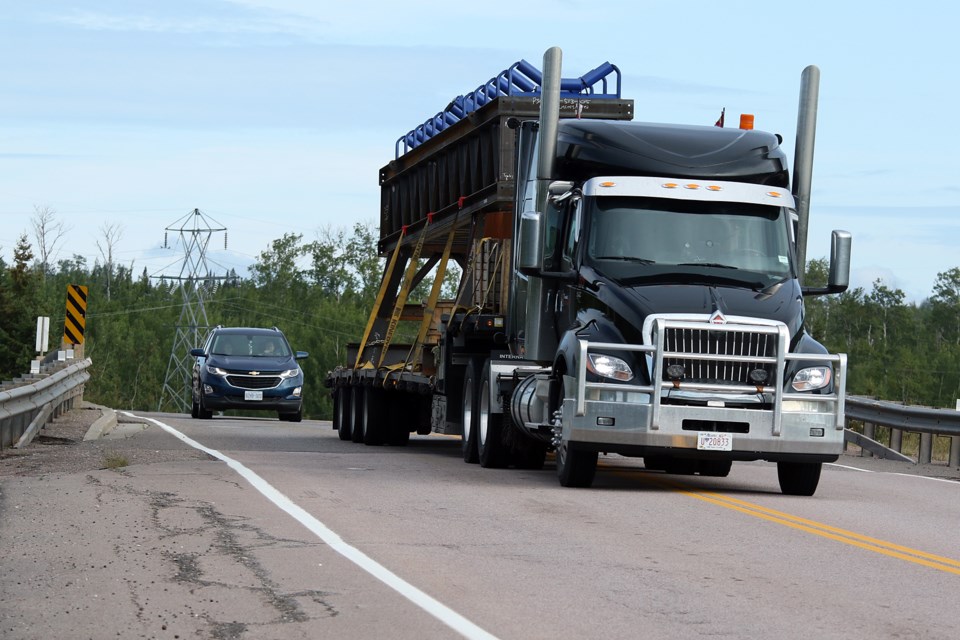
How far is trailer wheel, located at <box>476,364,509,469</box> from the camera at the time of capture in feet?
54.1

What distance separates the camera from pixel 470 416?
17.6 m

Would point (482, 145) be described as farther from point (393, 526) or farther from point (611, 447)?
point (393, 526)

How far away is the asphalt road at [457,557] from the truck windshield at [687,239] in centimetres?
208

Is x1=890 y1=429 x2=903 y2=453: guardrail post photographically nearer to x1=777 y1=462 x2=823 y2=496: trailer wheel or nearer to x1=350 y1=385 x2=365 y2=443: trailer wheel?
x1=350 y1=385 x2=365 y2=443: trailer wheel

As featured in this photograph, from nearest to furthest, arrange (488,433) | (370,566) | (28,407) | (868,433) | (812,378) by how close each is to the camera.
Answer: (370,566) → (812,378) → (488,433) → (28,407) → (868,433)

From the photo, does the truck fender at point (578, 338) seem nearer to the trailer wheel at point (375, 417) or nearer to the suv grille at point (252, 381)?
the trailer wheel at point (375, 417)

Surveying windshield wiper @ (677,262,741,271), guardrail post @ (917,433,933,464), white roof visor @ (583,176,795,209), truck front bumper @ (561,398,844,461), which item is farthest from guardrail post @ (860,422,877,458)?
truck front bumper @ (561,398,844,461)

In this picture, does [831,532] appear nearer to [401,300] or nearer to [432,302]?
[432,302]

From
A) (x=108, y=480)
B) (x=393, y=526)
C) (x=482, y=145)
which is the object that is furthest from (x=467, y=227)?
(x=393, y=526)

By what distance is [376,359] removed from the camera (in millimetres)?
23406

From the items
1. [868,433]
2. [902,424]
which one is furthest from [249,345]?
[902,424]

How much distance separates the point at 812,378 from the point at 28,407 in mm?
9532

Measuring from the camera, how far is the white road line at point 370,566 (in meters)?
7.20

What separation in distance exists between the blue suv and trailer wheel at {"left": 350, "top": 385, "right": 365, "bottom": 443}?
734 cm
